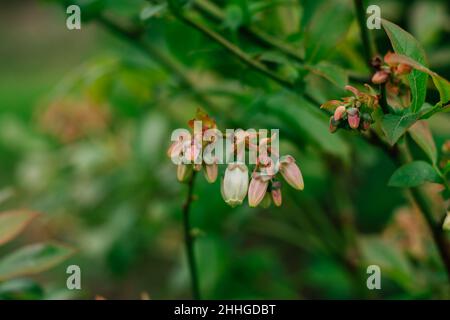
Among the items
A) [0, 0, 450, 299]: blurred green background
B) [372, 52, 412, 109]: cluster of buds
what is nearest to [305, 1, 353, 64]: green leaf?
[0, 0, 450, 299]: blurred green background


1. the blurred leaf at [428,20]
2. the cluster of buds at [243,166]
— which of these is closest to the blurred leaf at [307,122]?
the cluster of buds at [243,166]

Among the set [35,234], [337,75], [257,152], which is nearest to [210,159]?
[257,152]

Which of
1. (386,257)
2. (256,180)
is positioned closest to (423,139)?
(256,180)

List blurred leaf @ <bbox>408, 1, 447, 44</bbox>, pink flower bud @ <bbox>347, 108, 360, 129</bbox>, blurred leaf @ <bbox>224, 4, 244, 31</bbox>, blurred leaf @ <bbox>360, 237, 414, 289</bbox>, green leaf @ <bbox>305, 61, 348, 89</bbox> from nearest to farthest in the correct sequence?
pink flower bud @ <bbox>347, 108, 360, 129</bbox> < green leaf @ <bbox>305, 61, 348, 89</bbox> < blurred leaf @ <bbox>224, 4, 244, 31</bbox> < blurred leaf @ <bbox>360, 237, 414, 289</bbox> < blurred leaf @ <bbox>408, 1, 447, 44</bbox>

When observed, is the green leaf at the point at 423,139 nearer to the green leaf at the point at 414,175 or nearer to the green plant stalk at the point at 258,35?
the green leaf at the point at 414,175

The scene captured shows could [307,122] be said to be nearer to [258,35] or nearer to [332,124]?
[258,35]

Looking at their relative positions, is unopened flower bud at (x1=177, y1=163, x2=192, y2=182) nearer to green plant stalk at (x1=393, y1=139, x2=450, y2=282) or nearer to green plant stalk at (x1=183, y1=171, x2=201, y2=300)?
green plant stalk at (x1=183, y1=171, x2=201, y2=300)

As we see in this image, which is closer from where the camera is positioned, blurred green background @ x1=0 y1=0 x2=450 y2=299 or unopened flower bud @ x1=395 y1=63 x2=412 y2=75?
unopened flower bud @ x1=395 y1=63 x2=412 y2=75

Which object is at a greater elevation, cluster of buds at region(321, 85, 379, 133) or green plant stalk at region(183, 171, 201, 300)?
cluster of buds at region(321, 85, 379, 133)

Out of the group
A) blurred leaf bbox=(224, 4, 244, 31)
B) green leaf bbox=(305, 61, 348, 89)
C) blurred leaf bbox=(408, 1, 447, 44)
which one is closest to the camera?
green leaf bbox=(305, 61, 348, 89)
